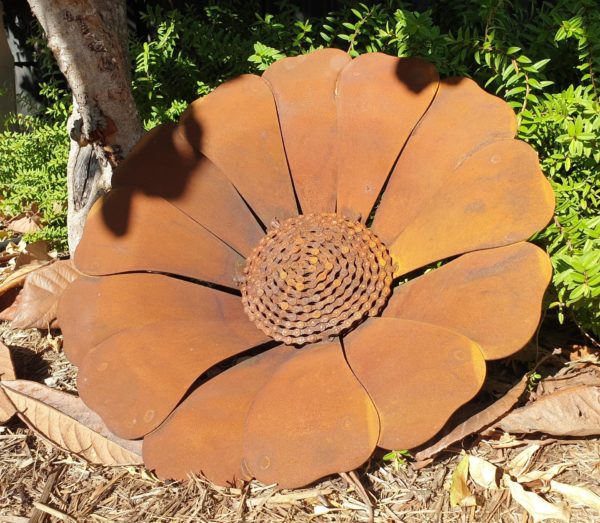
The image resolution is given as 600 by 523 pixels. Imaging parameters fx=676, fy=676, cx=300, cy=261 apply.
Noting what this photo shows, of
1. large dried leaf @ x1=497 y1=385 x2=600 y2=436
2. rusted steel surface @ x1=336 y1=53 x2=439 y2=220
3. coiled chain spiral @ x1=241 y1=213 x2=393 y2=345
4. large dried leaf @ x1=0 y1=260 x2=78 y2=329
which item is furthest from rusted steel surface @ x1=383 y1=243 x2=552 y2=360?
large dried leaf @ x1=0 y1=260 x2=78 y2=329

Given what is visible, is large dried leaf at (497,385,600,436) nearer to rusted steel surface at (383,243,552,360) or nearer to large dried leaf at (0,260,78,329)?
rusted steel surface at (383,243,552,360)

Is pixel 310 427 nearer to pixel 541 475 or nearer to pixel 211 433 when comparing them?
pixel 211 433

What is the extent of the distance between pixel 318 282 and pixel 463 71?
748 millimetres

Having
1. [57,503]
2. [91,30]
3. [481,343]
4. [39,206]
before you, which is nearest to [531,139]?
[481,343]

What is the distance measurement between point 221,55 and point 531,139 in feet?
4.08

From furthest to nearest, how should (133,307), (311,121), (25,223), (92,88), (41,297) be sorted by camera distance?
(25,223)
(41,297)
(92,88)
(311,121)
(133,307)

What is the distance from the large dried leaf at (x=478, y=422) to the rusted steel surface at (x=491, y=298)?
0.60ft

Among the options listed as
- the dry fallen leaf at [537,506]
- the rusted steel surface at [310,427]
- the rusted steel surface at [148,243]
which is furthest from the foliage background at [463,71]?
the rusted steel surface at [148,243]

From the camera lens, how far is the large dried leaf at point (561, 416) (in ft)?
4.91

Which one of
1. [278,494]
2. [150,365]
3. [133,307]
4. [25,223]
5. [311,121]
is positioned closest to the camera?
[278,494]

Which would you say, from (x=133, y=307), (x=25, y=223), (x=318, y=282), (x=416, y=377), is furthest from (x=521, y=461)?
(x=25, y=223)

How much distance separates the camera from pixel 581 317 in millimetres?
1680

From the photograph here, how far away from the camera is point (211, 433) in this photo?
146cm

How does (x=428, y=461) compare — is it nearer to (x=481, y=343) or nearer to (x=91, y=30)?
(x=481, y=343)
